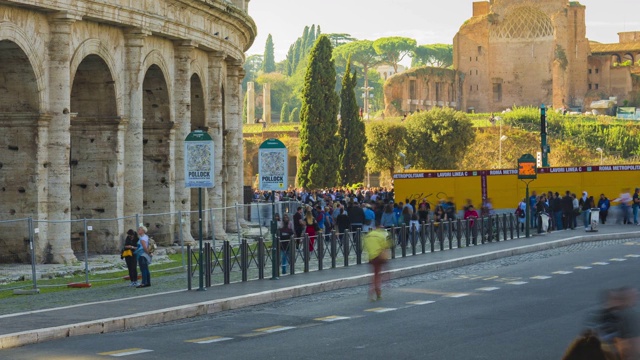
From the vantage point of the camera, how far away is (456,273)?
26297mm

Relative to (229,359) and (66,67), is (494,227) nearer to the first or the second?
(66,67)

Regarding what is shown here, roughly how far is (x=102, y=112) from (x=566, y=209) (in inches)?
734

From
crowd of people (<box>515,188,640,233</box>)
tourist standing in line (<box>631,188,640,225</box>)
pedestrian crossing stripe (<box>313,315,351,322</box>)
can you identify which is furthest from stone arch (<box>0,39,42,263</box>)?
tourist standing in line (<box>631,188,640,225</box>)

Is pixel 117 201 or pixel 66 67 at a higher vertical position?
pixel 66 67

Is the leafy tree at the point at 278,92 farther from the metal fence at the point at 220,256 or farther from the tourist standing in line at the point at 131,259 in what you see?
the tourist standing in line at the point at 131,259

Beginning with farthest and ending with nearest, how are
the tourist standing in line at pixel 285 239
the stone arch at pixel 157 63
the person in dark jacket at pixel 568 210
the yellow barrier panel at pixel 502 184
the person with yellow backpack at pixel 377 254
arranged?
the yellow barrier panel at pixel 502 184 → the person in dark jacket at pixel 568 210 → the stone arch at pixel 157 63 → the tourist standing in line at pixel 285 239 → the person with yellow backpack at pixel 377 254

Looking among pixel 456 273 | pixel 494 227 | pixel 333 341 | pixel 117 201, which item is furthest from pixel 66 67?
pixel 494 227

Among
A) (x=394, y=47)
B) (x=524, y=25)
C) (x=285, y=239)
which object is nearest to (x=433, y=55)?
(x=394, y=47)

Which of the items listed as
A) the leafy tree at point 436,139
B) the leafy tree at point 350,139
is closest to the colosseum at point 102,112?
the leafy tree at point 350,139

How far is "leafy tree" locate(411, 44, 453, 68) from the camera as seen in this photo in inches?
7052

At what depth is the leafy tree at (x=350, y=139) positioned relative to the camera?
77062 mm

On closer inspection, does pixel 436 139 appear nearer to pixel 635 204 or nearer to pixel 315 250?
pixel 635 204

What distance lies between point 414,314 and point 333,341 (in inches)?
126

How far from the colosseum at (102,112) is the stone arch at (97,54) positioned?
0.09 feet
